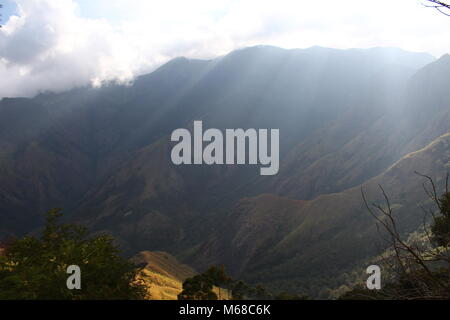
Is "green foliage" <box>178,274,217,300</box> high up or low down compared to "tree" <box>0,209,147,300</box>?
down

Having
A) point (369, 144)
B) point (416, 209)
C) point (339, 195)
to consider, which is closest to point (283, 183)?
point (369, 144)

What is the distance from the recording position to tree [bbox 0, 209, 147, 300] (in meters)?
16.2

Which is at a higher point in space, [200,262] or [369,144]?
[369,144]

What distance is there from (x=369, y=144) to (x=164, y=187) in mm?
102865

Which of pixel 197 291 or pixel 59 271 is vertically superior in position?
pixel 59 271

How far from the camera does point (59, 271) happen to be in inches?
651

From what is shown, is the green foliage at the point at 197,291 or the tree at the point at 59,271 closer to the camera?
the tree at the point at 59,271

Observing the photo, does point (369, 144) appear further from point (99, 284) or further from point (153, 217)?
point (99, 284)

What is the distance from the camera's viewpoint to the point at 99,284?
18.5m

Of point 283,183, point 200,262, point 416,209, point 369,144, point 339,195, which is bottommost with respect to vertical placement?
point 200,262

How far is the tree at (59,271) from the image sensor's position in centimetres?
1617

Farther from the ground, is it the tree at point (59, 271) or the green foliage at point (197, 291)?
the tree at point (59, 271)

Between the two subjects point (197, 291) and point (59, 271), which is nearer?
point (59, 271)
